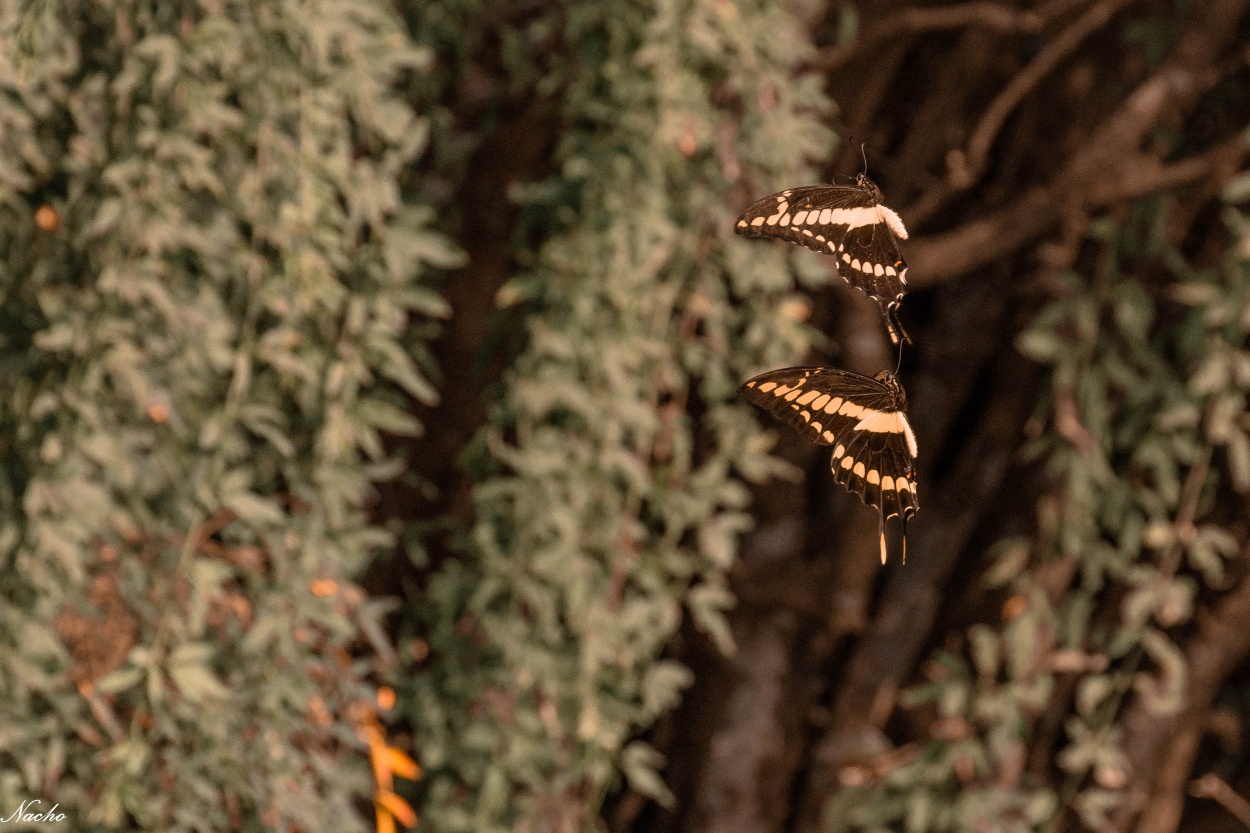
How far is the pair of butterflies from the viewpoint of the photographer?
906 millimetres

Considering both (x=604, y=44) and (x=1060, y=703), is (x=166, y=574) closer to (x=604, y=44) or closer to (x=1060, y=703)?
(x=604, y=44)

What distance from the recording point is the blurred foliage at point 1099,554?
2264 millimetres

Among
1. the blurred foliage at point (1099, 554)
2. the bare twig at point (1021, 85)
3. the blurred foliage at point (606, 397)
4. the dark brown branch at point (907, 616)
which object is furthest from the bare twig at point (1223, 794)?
the bare twig at point (1021, 85)

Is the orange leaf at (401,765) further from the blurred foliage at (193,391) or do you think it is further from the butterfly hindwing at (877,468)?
the butterfly hindwing at (877,468)

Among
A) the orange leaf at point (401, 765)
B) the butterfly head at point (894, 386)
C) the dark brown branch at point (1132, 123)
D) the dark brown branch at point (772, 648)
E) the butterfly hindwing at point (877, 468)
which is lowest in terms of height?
the orange leaf at point (401, 765)

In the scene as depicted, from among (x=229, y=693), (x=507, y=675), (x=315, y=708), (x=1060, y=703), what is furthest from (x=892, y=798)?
Answer: (x=229, y=693)

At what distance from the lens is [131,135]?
5.41 ft

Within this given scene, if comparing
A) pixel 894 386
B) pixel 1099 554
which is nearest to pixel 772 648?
pixel 1099 554

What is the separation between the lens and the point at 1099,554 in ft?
7.55

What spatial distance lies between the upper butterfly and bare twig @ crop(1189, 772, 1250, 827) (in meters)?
1.71

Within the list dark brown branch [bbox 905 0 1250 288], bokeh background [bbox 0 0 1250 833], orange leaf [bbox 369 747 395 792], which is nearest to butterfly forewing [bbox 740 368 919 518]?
bokeh background [bbox 0 0 1250 833]

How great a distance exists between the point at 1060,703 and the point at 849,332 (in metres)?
0.73

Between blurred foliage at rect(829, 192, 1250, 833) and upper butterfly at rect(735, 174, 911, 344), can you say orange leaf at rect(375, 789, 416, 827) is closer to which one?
blurred foliage at rect(829, 192, 1250, 833)

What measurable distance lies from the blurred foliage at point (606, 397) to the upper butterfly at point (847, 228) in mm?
952
